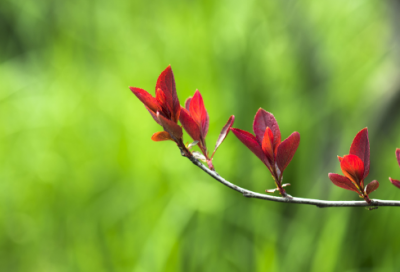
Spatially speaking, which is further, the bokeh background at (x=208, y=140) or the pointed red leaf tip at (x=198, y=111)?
the bokeh background at (x=208, y=140)

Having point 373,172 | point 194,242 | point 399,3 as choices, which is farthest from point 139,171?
point 399,3

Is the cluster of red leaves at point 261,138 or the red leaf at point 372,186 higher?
the cluster of red leaves at point 261,138

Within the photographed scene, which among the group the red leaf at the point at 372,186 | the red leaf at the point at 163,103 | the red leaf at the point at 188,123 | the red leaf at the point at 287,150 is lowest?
the red leaf at the point at 372,186

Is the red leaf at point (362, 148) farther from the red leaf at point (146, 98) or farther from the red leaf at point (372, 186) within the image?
the red leaf at point (146, 98)

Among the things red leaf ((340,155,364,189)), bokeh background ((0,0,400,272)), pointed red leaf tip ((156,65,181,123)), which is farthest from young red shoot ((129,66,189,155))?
bokeh background ((0,0,400,272))

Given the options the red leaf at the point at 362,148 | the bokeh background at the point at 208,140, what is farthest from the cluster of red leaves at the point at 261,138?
the bokeh background at the point at 208,140

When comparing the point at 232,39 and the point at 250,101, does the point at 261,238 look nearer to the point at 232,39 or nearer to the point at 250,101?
the point at 250,101

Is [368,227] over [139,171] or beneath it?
beneath
